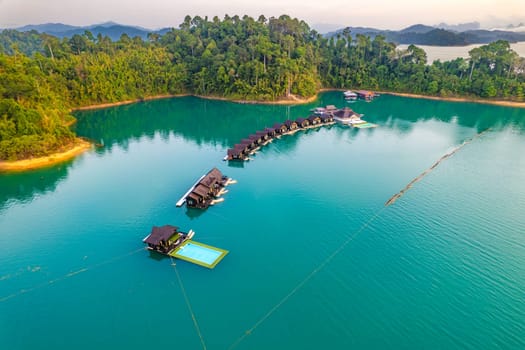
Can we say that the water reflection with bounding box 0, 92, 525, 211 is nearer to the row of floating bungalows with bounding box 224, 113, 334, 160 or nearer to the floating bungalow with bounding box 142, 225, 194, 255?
the row of floating bungalows with bounding box 224, 113, 334, 160

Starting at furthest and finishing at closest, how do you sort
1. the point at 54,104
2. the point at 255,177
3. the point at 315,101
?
the point at 315,101 < the point at 54,104 < the point at 255,177

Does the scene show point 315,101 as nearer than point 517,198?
No

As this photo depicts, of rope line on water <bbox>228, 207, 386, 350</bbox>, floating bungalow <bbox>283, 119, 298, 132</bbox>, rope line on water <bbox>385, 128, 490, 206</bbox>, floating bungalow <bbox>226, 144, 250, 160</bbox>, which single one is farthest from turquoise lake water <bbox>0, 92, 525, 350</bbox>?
floating bungalow <bbox>283, 119, 298, 132</bbox>

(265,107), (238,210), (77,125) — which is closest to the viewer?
(238,210)

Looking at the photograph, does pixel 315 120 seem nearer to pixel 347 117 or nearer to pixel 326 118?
pixel 326 118

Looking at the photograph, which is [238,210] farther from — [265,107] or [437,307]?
[265,107]

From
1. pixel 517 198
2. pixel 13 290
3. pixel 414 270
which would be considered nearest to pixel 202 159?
pixel 13 290

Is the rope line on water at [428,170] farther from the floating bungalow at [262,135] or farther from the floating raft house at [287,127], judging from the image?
the floating bungalow at [262,135]
